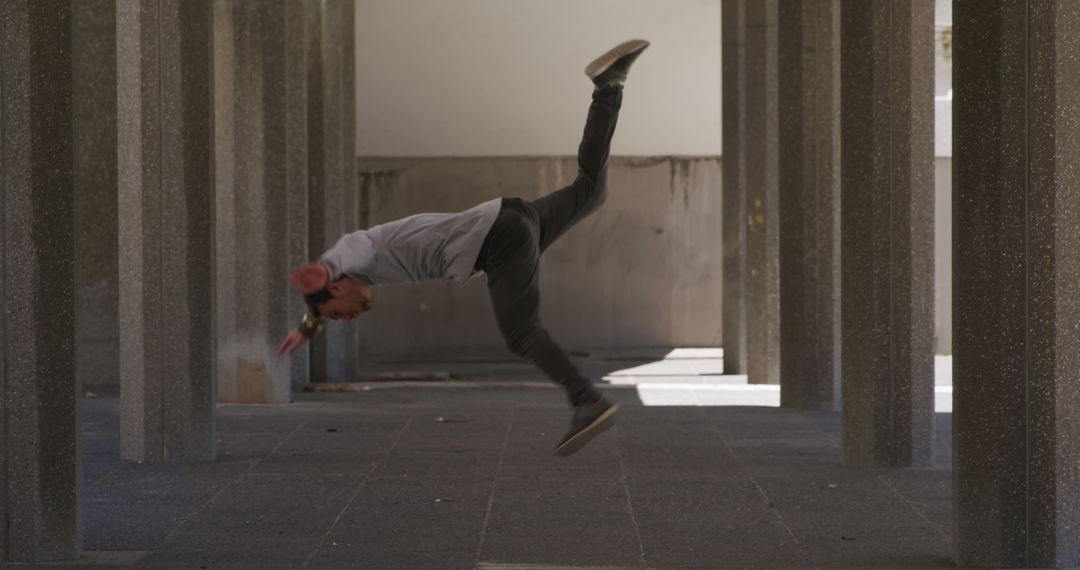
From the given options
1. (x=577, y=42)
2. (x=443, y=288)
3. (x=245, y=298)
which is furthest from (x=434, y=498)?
(x=443, y=288)

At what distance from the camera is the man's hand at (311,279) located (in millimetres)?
7617

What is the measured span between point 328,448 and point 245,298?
3.99 m

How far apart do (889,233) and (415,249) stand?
12.7 feet

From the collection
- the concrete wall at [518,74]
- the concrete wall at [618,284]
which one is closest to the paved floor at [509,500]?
the concrete wall at [518,74]

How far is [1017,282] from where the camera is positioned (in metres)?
7.03

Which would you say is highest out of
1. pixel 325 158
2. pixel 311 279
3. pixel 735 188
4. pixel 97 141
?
pixel 97 141

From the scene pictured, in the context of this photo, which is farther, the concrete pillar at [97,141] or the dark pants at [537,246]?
the concrete pillar at [97,141]

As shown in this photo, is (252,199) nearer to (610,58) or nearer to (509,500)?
(509,500)

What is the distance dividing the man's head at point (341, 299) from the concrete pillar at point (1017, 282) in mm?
2925

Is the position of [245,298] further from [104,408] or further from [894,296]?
[894,296]

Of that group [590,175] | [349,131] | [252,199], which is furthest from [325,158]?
[590,175]

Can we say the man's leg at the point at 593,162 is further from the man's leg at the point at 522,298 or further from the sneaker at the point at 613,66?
the man's leg at the point at 522,298

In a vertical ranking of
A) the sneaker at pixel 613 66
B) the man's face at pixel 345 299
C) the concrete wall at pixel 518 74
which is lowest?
the man's face at pixel 345 299

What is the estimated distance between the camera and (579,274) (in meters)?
27.1
